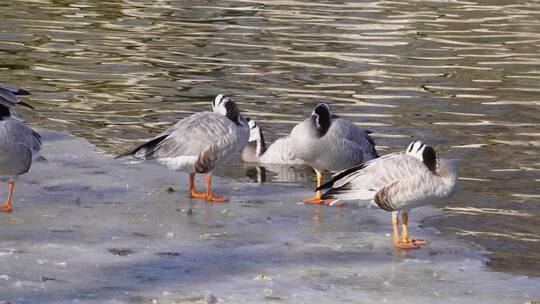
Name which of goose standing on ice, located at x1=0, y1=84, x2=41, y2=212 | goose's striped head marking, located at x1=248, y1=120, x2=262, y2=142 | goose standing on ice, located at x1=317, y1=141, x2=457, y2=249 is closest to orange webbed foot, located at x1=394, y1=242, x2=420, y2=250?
goose standing on ice, located at x1=317, y1=141, x2=457, y2=249

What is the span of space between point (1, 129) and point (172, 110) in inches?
341

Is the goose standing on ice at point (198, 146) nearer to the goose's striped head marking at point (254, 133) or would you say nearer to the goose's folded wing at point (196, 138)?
the goose's folded wing at point (196, 138)

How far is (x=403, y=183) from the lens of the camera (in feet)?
36.9

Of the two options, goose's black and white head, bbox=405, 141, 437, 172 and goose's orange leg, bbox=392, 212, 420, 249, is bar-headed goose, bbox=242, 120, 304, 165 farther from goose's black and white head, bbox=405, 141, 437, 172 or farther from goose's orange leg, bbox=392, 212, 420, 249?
goose's orange leg, bbox=392, 212, 420, 249

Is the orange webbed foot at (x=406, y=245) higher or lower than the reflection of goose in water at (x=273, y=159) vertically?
higher

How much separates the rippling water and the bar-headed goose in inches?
69.1

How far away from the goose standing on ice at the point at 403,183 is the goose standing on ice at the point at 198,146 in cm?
191

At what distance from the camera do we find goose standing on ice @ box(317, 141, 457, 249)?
11242 mm

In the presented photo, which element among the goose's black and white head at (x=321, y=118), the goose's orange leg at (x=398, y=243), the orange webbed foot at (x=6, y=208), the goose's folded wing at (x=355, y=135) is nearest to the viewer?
the goose's orange leg at (x=398, y=243)

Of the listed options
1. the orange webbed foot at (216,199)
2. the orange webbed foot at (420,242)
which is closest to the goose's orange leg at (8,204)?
the orange webbed foot at (216,199)

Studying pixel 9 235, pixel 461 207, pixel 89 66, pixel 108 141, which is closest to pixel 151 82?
pixel 89 66

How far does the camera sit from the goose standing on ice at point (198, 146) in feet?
43.0

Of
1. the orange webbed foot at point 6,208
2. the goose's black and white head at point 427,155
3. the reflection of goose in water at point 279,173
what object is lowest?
the reflection of goose in water at point 279,173

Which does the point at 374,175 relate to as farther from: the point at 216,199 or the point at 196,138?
the point at 196,138
